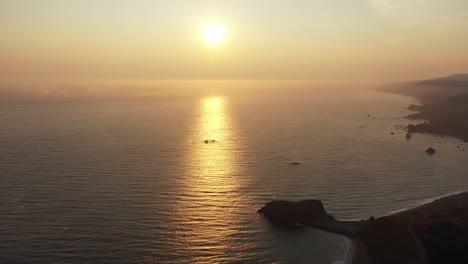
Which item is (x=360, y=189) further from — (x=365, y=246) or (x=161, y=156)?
(x=161, y=156)

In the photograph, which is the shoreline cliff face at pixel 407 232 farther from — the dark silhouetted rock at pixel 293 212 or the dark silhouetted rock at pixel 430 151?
the dark silhouetted rock at pixel 430 151

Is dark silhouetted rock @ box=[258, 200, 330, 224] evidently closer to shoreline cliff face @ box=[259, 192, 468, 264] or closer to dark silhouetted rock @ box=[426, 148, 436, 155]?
shoreline cliff face @ box=[259, 192, 468, 264]

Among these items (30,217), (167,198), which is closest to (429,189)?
(167,198)

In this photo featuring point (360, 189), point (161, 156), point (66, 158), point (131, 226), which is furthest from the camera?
point (161, 156)

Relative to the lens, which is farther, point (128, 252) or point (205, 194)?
point (205, 194)

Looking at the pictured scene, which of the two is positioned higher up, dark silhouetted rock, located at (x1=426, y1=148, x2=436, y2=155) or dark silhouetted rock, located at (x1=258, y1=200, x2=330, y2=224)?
dark silhouetted rock, located at (x1=426, y1=148, x2=436, y2=155)

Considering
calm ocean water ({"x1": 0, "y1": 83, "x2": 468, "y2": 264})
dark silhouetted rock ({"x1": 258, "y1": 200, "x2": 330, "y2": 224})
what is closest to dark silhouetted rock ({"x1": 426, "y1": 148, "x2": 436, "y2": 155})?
calm ocean water ({"x1": 0, "y1": 83, "x2": 468, "y2": 264})

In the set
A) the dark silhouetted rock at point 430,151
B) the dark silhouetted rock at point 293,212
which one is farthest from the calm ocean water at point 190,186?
the dark silhouetted rock at point 430,151

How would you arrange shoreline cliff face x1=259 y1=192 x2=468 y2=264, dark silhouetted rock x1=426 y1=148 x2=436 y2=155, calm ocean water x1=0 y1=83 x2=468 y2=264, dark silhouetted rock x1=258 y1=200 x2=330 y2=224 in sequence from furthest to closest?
dark silhouetted rock x1=426 y1=148 x2=436 y2=155 → dark silhouetted rock x1=258 y1=200 x2=330 y2=224 → calm ocean water x1=0 y1=83 x2=468 y2=264 → shoreline cliff face x1=259 y1=192 x2=468 y2=264
